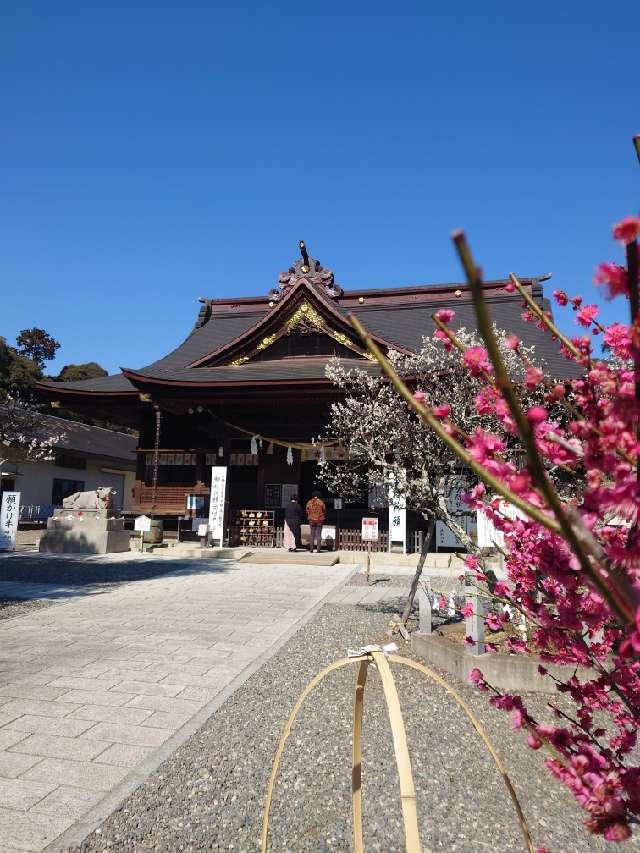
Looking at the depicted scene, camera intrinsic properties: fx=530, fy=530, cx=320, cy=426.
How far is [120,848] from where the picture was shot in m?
2.54

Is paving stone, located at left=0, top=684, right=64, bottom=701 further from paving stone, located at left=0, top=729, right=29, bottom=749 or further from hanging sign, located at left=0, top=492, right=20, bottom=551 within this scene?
hanging sign, located at left=0, top=492, right=20, bottom=551

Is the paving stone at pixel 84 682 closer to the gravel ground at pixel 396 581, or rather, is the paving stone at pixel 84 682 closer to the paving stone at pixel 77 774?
the paving stone at pixel 77 774

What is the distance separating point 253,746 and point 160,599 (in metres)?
5.60

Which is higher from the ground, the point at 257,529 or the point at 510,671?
the point at 257,529

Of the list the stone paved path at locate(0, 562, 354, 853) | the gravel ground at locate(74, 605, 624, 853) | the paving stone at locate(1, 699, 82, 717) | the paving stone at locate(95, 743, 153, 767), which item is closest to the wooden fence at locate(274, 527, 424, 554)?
the stone paved path at locate(0, 562, 354, 853)

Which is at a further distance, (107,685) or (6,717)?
(107,685)

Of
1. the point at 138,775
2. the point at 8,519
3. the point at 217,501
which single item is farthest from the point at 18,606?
the point at 8,519

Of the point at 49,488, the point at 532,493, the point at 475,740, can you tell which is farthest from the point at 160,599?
the point at 49,488

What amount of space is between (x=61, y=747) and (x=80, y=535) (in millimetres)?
12462

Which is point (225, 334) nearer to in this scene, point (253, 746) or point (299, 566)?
point (299, 566)

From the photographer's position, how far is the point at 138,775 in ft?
10.4

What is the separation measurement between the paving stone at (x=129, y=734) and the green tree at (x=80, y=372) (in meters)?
41.8

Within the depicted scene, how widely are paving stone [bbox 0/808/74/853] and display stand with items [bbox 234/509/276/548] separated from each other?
12859 mm

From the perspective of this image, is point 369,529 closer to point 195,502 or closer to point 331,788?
point 195,502
